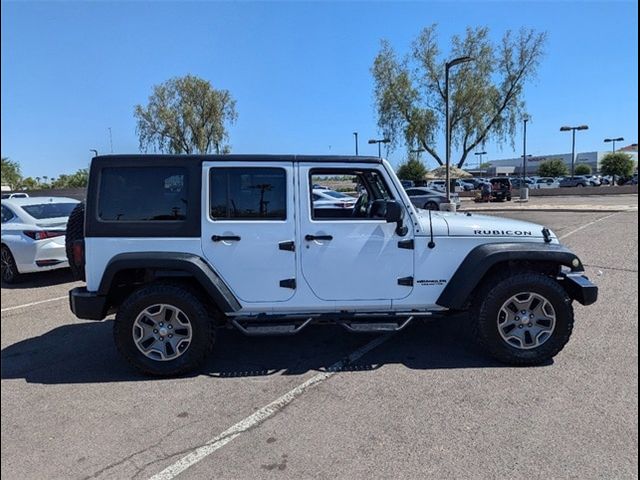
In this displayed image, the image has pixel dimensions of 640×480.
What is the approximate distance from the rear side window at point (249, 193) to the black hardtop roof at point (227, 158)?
0.10 meters

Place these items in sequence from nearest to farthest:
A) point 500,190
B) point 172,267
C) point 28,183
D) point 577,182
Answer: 1. point 172,267
2. point 500,190
3. point 577,182
4. point 28,183

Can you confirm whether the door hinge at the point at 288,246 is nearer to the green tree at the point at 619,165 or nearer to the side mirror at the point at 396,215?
the side mirror at the point at 396,215

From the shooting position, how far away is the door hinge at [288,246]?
3.96m

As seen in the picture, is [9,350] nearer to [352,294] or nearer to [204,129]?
[352,294]

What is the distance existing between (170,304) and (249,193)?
1165 mm

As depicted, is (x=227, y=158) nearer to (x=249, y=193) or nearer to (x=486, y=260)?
(x=249, y=193)

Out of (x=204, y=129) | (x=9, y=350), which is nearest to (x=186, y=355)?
(x=9, y=350)

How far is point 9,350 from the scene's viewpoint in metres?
4.68

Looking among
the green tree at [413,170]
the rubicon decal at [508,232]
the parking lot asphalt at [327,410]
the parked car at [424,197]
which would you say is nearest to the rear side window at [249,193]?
the parking lot asphalt at [327,410]

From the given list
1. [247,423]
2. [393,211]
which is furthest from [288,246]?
[247,423]

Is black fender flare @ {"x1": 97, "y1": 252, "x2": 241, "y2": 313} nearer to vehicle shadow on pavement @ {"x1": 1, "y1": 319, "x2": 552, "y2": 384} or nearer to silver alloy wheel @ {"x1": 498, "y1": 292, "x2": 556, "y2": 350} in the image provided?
vehicle shadow on pavement @ {"x1": 1, "y1": 319, "x2": 552, "y2": 384}

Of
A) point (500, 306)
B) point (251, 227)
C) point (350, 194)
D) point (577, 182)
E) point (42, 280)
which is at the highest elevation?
point (577, 182)

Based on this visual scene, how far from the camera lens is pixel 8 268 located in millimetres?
7777

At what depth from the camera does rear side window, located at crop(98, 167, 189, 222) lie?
156 inches
